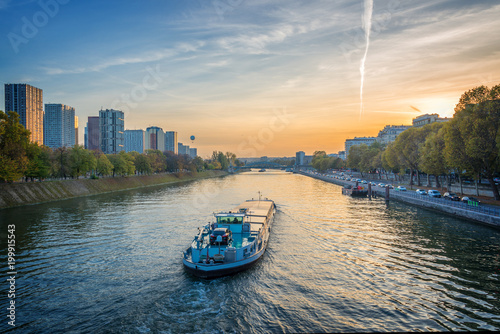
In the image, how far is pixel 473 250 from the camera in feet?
105

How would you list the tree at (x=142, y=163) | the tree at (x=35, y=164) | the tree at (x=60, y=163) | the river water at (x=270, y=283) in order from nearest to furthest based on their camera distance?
the river water at (x=270, y=283)
the tree at (x=35, y=164)
the tree at (x=60, y=163)
the tree at (x=142, y=163)

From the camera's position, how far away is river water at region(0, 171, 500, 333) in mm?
17891

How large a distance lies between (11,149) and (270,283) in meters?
67.4

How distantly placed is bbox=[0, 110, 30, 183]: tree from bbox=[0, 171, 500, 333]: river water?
78.8 feet

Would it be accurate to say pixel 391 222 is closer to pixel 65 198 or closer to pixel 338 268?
pixel 338 268

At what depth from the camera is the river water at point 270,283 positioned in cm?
1789

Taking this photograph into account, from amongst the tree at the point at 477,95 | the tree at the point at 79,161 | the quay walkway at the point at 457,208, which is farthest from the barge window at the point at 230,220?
the tree at the point at 79,161

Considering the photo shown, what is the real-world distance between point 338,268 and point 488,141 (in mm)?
44083

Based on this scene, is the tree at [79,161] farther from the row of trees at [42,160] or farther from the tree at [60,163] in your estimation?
the tree at [60,163]

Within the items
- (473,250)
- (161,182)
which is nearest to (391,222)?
(473,250)

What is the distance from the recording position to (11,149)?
207 ft

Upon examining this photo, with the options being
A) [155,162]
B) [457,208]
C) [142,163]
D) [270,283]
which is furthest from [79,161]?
[457,208]

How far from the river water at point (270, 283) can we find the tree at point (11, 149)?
2402 cm

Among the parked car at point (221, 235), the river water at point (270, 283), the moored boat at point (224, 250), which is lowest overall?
the river water at point (270, 283)
